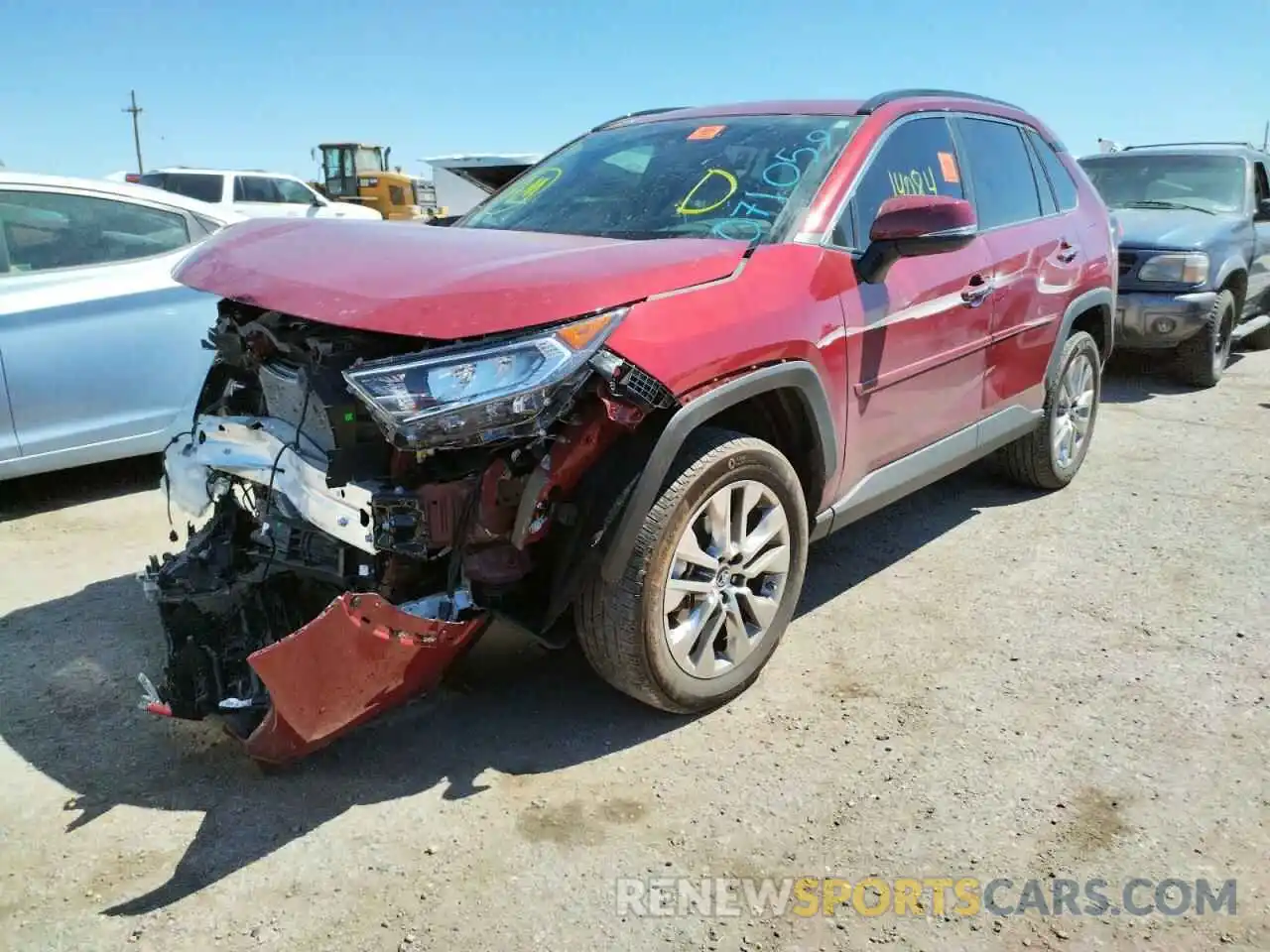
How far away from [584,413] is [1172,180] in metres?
8.02

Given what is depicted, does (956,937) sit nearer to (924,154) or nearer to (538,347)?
(538,347)

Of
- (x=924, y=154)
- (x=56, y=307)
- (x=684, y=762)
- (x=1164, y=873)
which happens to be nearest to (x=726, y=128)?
(x=924, y=154)

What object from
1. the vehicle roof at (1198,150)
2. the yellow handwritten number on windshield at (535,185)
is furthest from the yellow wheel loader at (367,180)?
the yellow handwritten number on windshield at (535,185)

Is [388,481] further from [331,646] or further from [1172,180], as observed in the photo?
[1172,180]

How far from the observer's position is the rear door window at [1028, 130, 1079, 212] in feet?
15.5

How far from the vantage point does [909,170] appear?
3674mm

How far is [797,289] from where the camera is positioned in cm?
298

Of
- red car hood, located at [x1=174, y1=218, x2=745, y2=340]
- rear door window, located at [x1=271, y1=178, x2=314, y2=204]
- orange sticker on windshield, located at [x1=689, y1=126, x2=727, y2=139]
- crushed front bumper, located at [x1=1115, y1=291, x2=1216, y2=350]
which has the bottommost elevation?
crushed front bumper, located at [x1=1115, y1=291, x2=1216, y2=350]

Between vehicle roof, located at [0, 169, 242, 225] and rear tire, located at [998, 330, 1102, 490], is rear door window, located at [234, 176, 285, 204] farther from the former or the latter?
rear tire, located at [998, 330, 1102, 490]

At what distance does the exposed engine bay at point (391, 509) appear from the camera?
2.35 m

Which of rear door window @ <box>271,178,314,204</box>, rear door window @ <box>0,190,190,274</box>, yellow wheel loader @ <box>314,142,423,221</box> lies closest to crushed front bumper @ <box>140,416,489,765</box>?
rear door window @ <box>0,190,190,274</box>

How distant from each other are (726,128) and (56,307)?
3.09 meters

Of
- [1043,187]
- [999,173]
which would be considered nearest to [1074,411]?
[1043,187]

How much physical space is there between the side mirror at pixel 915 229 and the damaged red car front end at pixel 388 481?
54 centimetres
